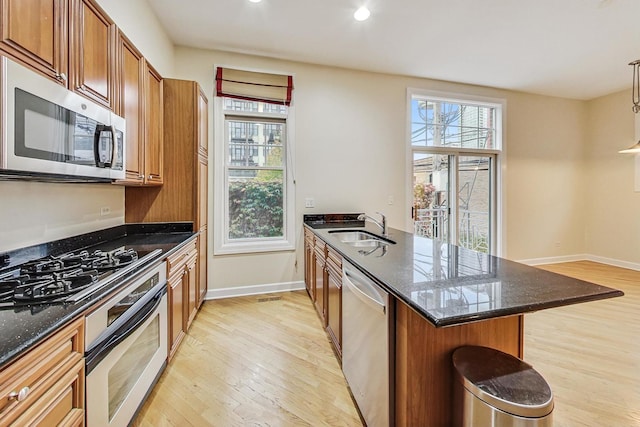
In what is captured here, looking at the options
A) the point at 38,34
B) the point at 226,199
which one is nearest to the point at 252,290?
the point at 226,199

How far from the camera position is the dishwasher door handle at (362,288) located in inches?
52.5

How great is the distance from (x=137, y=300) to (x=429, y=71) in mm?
4402

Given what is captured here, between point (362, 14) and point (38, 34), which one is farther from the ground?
point (362, 14)

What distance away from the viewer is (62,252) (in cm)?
175

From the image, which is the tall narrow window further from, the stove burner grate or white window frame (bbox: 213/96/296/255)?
the stove burner grate

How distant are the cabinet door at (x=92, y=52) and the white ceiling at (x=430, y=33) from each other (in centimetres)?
120

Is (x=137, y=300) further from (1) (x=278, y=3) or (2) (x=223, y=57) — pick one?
(2) (x=223, y=57)

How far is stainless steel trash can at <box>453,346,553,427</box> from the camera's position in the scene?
3.08ft

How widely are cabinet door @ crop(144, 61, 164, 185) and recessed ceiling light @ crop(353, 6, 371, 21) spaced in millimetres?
1988

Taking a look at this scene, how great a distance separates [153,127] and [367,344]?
8.08 feet

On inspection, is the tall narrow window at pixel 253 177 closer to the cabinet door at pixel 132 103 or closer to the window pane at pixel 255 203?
the window pane at pixel 255 203

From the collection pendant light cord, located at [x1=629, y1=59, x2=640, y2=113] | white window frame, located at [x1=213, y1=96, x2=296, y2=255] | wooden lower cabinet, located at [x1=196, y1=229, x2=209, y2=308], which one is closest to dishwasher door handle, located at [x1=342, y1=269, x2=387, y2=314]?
wooden lower cabinet, located at [x1=196, y1=229, x2=209, y2=308]

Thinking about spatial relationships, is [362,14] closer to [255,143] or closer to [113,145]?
[255,143]

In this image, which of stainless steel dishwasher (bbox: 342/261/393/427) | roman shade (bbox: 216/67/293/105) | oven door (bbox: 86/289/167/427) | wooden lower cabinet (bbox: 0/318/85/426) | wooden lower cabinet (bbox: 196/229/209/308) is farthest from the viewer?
roman shade (bbox: 216/67/293/105)
